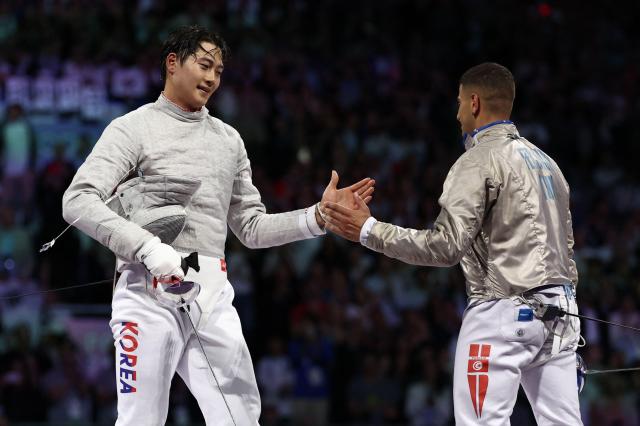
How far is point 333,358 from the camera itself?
6.94 m

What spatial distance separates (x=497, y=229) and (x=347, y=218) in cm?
59

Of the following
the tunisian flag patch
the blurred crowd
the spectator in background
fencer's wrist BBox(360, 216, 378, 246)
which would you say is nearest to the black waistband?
the tunisian flag patch

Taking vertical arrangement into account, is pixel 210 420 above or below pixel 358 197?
below

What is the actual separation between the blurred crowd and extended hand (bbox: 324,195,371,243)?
10.7 feet

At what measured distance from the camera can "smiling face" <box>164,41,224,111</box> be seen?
3.40m

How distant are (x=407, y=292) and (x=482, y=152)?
4.43 meters

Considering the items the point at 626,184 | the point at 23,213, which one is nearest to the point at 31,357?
the point at 23,213

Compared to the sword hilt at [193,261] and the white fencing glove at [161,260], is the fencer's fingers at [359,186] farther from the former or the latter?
the white fencing glove at [161,260]

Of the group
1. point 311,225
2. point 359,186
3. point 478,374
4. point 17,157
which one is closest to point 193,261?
point 311,225

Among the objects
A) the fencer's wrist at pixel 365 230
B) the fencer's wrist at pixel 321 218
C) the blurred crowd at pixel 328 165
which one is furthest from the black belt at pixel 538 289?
the blurred crowd at pixel 328 165

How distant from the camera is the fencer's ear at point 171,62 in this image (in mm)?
3430

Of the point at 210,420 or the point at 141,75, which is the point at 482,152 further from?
the point at 141,75

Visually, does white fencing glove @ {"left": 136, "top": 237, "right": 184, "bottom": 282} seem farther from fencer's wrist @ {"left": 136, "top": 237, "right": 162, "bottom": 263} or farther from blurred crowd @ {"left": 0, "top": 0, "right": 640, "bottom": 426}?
blurred crowd @ {"left": 0, "top": 0, "right": 640, "bottom": 426}

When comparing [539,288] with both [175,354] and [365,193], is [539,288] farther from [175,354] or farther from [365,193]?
[175,354]
